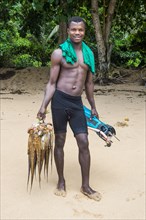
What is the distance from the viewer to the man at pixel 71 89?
3.24 meters

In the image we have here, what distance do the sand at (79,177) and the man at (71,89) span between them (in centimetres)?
17

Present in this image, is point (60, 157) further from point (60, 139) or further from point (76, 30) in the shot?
point (76, 30)

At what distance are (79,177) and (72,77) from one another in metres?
1.11

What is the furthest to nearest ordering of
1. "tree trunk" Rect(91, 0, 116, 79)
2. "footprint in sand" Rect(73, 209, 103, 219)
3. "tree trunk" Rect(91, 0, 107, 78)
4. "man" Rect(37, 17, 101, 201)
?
"tree trunk" Rect(91, 0, 116, 79), "tree trunk" Rect(91, 0, 107, 78), "man" Rect(37, 17, 101, 201), "footprint in sand" Rect(73, 209, 103, 219)

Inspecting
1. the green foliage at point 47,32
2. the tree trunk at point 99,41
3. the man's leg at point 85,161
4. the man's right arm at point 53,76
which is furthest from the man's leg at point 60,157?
the green foliage at point 47,32

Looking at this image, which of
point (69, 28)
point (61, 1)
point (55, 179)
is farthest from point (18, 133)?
point (61, 1)

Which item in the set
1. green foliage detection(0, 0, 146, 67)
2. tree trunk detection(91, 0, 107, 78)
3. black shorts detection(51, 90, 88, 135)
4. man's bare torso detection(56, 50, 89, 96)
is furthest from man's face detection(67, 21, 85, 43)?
green foliage detection(0, 0, 146, 67)

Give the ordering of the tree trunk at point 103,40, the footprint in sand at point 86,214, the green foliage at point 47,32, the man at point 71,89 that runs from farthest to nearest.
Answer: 1. the green foliage at point 47,32
2. the tree trunk at point 103,40
3. the man at point 71,89
4. the footprint in sand at point 86,214

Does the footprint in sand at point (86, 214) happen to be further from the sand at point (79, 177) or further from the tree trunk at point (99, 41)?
the tree trunk at point (99, 41)

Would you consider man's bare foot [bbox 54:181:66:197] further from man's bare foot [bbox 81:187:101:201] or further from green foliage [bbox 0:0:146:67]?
green foliage [bbox 0:0:146:67]

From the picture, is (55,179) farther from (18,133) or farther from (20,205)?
(18,133)

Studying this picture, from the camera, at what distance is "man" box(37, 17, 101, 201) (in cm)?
324

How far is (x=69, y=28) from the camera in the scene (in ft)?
10.7

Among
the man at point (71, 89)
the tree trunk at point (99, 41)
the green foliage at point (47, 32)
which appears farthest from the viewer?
the green foliage at point (47, 32)
